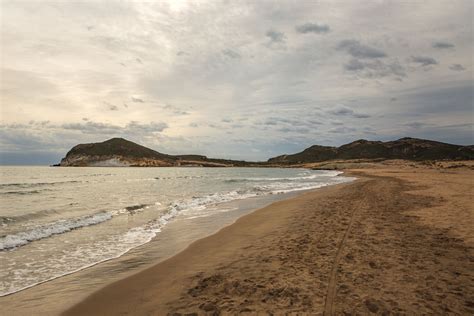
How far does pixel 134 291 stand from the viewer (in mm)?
6781

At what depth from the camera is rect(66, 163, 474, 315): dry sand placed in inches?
214

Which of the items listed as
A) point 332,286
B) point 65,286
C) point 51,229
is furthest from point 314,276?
point 51,229

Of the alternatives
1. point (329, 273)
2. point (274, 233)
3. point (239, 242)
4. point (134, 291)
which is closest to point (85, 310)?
point (134, 291)

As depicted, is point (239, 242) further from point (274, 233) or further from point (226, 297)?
point (226, 297)

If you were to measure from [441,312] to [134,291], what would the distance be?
6.01 m

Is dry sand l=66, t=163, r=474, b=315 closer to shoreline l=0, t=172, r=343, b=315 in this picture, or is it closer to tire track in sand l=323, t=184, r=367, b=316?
tire track in sand l=323, t=184, r=367, b=316

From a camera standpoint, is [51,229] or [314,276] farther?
[51,229]

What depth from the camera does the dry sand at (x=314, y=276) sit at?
5.43m

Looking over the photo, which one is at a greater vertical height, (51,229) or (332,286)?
(332,286)

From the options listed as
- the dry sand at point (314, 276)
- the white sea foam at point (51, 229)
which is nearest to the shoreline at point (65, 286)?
the dry sand at point (314, 276)

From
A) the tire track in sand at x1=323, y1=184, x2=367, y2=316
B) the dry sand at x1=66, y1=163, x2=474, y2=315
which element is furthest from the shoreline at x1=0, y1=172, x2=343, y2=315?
the tire track in sand at x1=323, y1=184, x2=367, y2=316

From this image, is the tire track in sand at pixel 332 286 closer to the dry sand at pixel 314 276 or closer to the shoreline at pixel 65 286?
the dry sand at pixel 314 276

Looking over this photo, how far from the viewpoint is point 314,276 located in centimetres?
670

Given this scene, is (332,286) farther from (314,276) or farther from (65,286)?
(65,286)
